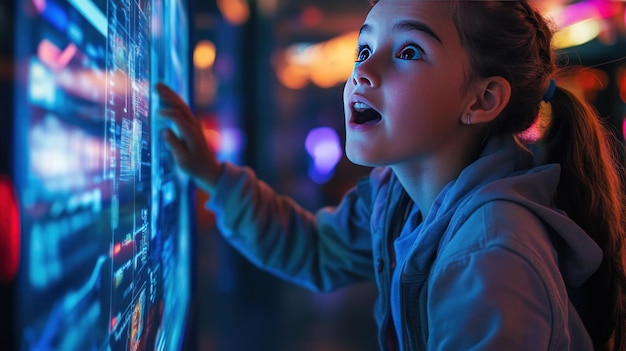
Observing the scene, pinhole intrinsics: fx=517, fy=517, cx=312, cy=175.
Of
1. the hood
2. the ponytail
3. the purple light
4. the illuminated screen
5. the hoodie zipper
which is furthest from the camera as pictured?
the purple light

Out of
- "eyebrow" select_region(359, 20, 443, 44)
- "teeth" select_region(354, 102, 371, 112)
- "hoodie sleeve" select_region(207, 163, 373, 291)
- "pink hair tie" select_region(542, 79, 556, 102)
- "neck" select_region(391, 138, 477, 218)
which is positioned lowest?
"hoodie sleeve" select_region(207, 163, 373, 291)

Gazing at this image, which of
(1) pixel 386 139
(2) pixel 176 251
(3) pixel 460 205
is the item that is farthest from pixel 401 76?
(2) pixel 176 251

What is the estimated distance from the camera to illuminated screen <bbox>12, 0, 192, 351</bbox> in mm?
239

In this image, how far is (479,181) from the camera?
69 centimetres

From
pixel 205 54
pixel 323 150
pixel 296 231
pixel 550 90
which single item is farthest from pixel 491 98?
pixel 323 150

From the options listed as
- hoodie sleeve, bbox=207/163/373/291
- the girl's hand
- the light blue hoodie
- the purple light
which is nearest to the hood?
the light blue hoodie

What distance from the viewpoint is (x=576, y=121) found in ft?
2.52

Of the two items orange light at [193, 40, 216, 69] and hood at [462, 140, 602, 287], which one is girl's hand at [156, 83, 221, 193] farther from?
orange light at [193, 40, 216, 69]

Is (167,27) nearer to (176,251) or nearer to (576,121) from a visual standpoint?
(176,251)

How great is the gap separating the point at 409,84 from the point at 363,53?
5.1 inches

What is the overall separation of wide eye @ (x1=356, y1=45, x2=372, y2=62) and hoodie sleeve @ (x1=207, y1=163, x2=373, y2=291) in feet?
0.94

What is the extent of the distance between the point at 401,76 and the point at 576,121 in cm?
28

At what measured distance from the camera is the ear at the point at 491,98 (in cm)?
73

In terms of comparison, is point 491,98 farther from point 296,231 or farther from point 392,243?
point 296,231
